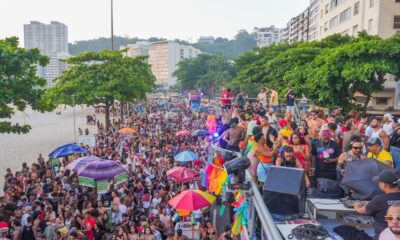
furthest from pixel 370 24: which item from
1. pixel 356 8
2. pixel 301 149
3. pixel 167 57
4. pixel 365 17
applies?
pixel 167 57

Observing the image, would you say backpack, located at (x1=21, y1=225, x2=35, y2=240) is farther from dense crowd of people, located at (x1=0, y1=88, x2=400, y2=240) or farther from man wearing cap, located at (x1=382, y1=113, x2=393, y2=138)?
man wearing cap, located at (x1=382, y1=113, x2=393, y2=138)

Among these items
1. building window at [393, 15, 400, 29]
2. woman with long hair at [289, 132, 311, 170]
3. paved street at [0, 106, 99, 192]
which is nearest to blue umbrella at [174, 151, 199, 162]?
woman with long hair at [289, 132, 311, 170]

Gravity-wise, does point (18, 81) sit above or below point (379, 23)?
below

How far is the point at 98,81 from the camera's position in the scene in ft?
109

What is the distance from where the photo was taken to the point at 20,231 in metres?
9.71

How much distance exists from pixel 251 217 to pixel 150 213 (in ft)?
22.2

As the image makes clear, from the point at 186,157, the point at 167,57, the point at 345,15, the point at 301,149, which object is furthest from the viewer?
the point at 167,57

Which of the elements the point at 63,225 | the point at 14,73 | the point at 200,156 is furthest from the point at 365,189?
the point at 200,156

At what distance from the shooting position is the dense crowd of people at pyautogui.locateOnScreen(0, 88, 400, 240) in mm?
7055

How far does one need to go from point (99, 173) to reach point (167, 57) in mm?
148022

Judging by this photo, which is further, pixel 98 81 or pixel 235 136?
pixel 98 81

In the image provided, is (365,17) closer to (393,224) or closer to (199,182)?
(199,182)

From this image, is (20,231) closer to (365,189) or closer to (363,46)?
(365,189)

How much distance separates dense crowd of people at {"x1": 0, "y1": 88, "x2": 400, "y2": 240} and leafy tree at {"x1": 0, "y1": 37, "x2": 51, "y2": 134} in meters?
2.61
